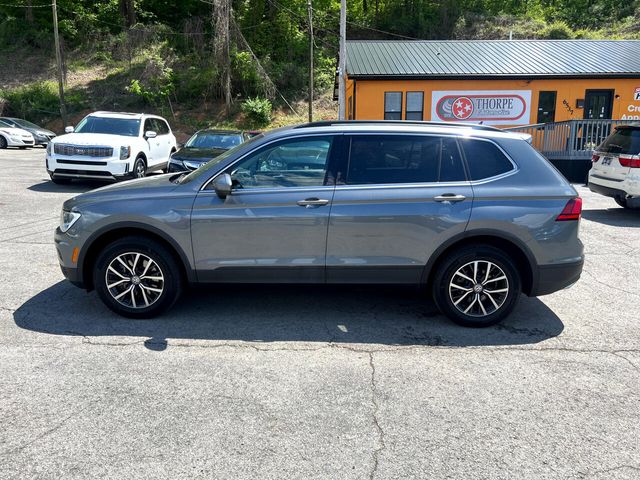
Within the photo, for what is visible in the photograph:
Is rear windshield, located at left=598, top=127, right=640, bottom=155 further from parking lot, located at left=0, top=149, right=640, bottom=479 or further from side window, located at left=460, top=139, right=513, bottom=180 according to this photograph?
Answer: side window, located at left=460, top=139, right=513, bottom=180

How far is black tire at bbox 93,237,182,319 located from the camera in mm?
4824

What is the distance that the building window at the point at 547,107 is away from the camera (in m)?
21.8

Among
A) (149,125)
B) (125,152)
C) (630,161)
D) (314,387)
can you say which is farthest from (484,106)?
(314,387)

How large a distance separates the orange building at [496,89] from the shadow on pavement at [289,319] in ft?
54.9

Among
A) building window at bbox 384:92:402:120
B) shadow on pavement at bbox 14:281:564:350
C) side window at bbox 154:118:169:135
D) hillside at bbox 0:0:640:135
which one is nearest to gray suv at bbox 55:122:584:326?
shadow on pavement at bbox 14:281:564:350

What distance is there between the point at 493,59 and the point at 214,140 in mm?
13894

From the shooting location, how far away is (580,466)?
2.97 metres

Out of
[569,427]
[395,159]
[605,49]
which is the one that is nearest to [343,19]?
[605,49]

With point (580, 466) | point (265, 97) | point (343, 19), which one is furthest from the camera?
point (265, 97)

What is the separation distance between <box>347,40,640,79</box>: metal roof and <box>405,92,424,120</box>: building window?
0.75m

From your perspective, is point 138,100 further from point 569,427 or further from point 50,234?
point 569,427

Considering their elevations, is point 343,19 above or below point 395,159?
above

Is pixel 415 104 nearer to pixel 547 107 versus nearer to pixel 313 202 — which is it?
pixel 547 107

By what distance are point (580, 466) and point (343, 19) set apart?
59.8 ft
